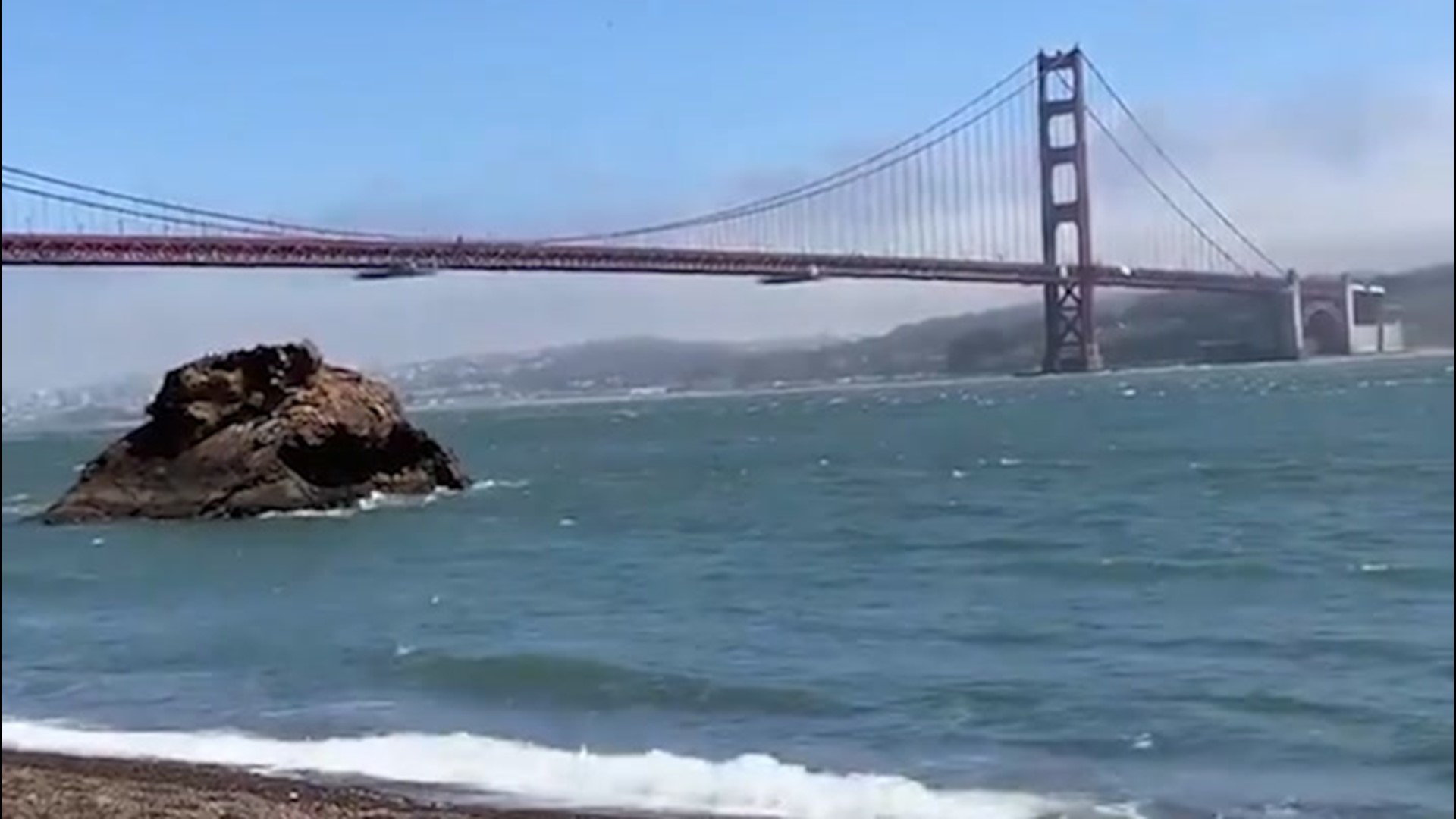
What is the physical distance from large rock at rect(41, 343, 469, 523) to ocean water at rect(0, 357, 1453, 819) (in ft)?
3.08

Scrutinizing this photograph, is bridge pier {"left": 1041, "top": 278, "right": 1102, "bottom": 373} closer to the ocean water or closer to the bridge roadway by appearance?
the bridge roadway

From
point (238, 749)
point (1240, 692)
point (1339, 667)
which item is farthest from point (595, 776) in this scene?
point (1339, 667)

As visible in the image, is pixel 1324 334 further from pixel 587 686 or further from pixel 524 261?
pixel 524 261

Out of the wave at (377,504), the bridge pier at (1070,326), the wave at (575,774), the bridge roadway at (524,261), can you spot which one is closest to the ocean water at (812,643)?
the wave at (575,774)

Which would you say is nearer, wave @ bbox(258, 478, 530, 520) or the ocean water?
the ocean water

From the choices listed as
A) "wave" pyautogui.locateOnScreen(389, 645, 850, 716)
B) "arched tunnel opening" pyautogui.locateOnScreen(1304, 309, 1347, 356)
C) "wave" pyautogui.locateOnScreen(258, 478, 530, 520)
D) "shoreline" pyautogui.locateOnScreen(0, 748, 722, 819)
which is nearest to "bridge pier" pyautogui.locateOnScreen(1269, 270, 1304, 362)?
"arched tunnel opening" pyautogui.locateOnScreen(1304, 309, 1347, 356)

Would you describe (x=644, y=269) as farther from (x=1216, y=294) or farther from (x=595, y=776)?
(x=595, y=776)

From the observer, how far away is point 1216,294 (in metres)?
29.7

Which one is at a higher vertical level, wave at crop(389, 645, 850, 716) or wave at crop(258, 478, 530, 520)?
wave at crop(389, 645, 850, 716)

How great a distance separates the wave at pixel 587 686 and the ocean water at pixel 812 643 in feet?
0.11

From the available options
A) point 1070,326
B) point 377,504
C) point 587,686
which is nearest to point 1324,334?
point 377,504

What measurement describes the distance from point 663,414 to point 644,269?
34569 millimetres

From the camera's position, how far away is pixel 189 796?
6.45 meters

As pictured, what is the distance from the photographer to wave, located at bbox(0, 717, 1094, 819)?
714 cm
